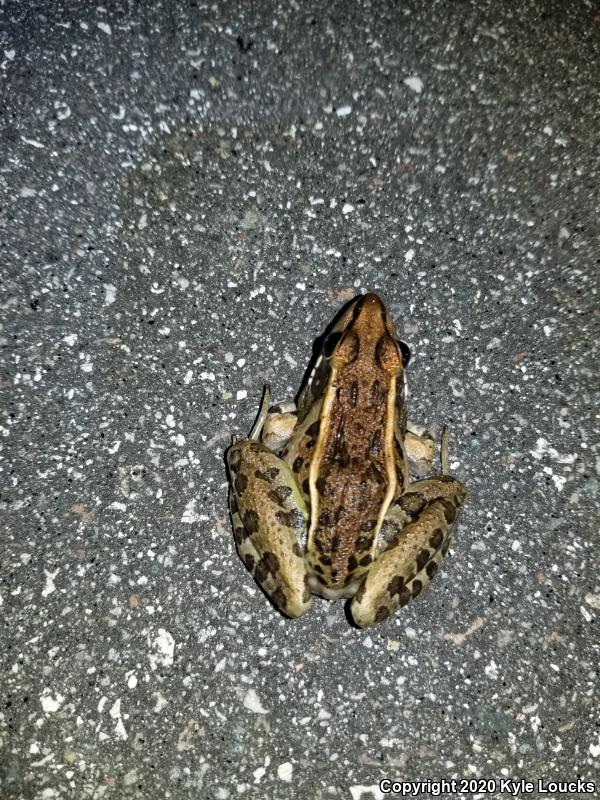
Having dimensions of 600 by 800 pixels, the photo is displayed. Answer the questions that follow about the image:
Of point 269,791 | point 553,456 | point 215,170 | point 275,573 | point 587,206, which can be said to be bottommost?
point 269,791

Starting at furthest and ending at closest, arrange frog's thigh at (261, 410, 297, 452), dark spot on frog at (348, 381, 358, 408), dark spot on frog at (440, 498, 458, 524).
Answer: frog's thigh at (261, 410, 297, 452), dark spot on frog at (440, 498, 458, 524), dark spot on frog at (348, 381, 358, 408)

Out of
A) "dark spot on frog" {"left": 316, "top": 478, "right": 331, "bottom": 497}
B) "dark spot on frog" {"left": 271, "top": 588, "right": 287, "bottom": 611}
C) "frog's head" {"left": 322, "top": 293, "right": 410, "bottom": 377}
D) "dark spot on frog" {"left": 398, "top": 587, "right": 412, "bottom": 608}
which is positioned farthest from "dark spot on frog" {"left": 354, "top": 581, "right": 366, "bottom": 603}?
"frog's head" {"left": 322, "top": 293, "right": 410, "bottom": 377}

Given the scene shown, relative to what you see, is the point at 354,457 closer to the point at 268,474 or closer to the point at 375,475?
the point at 375,475

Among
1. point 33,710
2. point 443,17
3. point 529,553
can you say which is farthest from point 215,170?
point 33,710

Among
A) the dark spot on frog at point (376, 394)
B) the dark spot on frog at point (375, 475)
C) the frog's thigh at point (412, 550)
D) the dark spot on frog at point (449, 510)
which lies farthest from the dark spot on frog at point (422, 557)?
the dark spot on frog at point (376, 394)

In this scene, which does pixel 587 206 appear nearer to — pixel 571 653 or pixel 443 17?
pixel 443 17

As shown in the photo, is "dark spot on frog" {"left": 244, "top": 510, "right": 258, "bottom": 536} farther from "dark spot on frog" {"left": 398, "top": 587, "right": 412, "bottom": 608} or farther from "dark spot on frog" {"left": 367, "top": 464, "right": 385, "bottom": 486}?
"dark spot on frog" {"left": 398, "top": 587, "right": 412, "bottom": 608}

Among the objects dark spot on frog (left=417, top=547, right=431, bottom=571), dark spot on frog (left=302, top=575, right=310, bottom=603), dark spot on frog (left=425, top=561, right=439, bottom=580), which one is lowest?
dark spot on frog (left=302, top=575, right=310, bottom=603)
